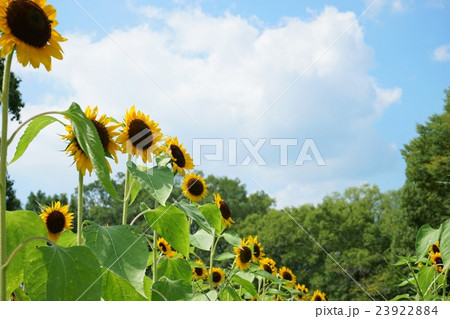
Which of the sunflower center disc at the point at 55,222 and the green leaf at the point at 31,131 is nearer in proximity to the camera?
the green leaf at the point at 31,131

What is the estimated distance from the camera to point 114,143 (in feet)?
8.36

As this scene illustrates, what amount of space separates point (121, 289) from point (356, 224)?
29624mm

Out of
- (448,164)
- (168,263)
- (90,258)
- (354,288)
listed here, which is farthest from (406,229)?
(90,258)

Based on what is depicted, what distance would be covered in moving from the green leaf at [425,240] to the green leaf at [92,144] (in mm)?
2028

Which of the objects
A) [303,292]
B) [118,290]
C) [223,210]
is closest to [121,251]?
[118,290]

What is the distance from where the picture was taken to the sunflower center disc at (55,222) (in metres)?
3.52

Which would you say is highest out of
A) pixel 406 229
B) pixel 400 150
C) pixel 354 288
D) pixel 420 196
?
pixel 400 150

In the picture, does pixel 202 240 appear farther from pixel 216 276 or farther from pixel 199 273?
pixel 216 276

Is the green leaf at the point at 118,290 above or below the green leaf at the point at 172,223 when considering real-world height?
below

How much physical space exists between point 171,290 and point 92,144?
3.75ft

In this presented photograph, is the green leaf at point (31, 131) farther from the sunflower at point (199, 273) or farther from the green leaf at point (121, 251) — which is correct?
the sunflower at point (199, 273)

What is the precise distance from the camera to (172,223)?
228cm

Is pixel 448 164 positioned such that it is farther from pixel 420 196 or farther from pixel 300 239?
pixel 300 239

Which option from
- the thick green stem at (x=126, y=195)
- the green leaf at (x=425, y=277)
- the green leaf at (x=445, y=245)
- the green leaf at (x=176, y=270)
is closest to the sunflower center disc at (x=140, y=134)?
the thick green stem at (x=126, y=195)
